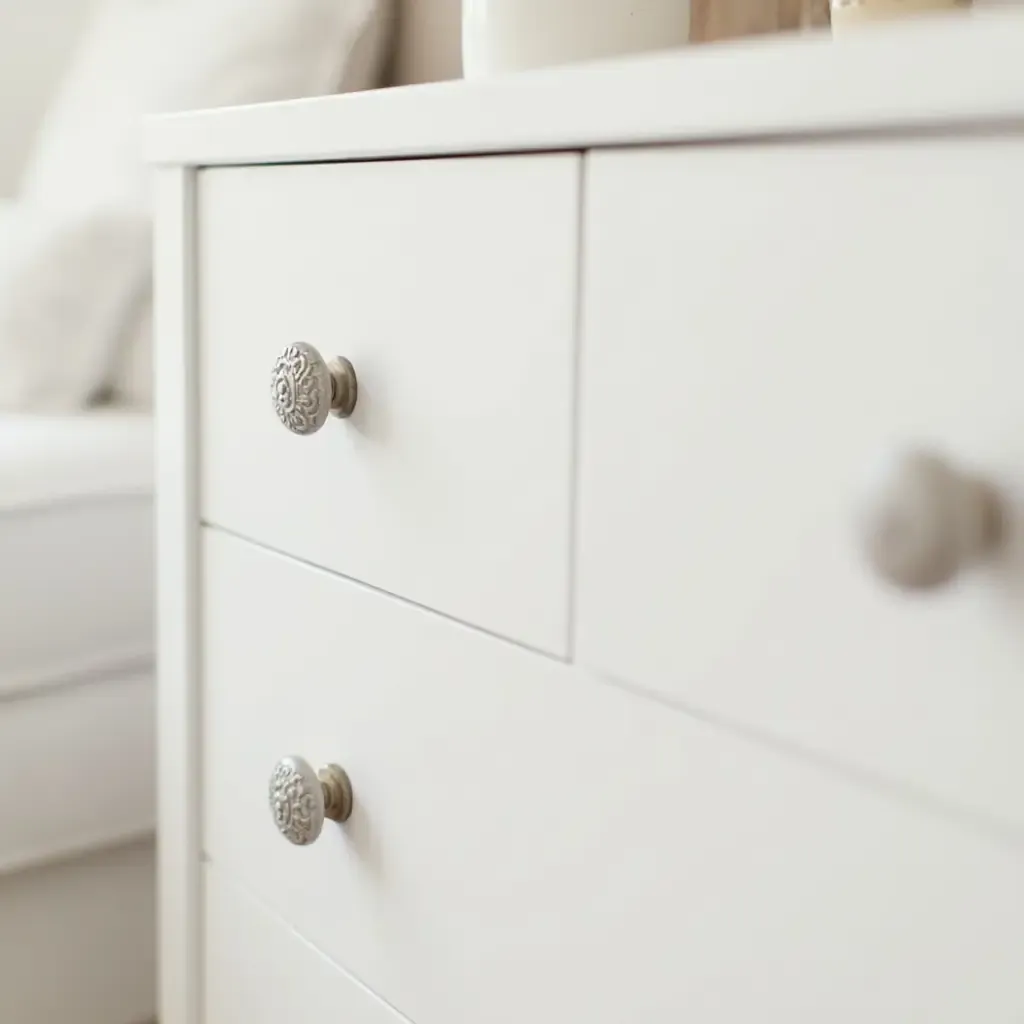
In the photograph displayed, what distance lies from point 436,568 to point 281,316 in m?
0.17

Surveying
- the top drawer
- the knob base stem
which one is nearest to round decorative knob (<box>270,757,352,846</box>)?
the knob base stem

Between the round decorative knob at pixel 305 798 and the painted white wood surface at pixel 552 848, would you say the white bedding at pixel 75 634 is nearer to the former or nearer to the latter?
the painted white wood surface at pixel 552 848

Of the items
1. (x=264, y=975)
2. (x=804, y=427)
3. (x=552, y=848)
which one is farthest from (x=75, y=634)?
(x=804, y=427)

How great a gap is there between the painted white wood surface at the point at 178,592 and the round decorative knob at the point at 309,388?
16 cm

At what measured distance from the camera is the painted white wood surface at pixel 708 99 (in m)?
0.35

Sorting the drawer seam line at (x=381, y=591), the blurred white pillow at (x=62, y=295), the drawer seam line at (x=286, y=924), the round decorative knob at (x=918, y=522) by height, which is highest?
the blurred white pillow at (x=62, y=295)

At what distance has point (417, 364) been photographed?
1.85 feet

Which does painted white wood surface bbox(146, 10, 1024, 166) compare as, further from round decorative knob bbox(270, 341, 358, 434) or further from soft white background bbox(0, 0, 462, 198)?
soft white background bbox(0, 0, 462, 198)

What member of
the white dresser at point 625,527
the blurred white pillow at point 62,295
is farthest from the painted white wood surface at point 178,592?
the blurred white pillow at point 62,295

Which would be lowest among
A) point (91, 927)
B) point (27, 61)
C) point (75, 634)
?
point (91, 927)

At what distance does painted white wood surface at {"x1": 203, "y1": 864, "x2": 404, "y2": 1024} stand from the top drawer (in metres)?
0.22

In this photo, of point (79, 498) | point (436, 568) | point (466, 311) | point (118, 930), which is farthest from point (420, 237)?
point (118, 930)

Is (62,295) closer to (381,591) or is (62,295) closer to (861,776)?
(381,591)

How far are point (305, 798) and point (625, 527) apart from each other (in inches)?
9.9
